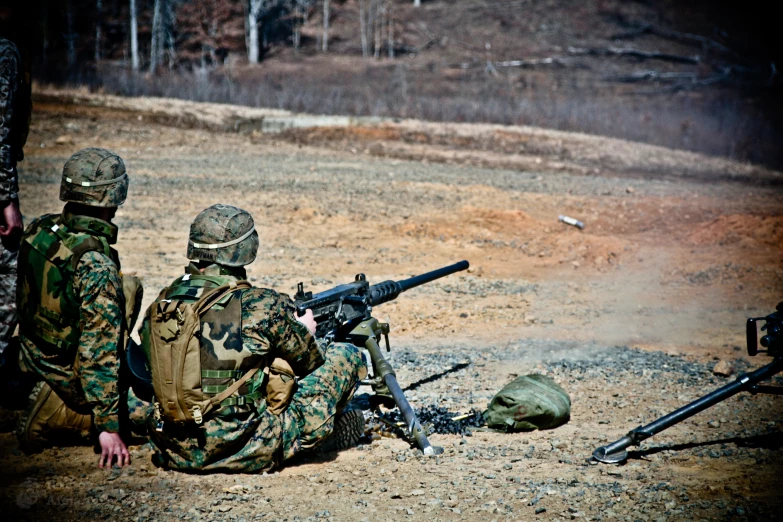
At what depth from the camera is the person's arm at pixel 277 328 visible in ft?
11.4

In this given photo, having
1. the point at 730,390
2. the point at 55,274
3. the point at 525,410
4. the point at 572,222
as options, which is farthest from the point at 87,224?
the point at 572,222

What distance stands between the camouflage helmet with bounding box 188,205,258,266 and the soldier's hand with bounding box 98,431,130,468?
978mm

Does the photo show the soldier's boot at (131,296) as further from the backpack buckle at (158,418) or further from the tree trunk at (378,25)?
the tree trunk at (378,25)

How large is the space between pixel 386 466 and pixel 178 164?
11.5m

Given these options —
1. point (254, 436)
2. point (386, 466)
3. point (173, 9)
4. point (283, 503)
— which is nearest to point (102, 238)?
point (254, 436)

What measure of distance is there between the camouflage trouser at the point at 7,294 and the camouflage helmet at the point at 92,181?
873mm

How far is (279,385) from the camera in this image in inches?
146

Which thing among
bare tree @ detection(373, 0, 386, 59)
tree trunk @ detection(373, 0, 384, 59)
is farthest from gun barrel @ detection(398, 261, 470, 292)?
bare tree @ detection(373, 0, 386, 59)

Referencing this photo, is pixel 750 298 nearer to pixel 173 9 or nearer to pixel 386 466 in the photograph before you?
pixel 386 466

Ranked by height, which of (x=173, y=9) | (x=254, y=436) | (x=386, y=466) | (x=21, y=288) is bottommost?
(x=386, y=466)

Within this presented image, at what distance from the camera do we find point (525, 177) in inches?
575

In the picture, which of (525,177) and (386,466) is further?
(525,177)

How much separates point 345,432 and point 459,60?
27.3m

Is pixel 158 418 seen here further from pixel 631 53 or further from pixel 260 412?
pixel 631 53
